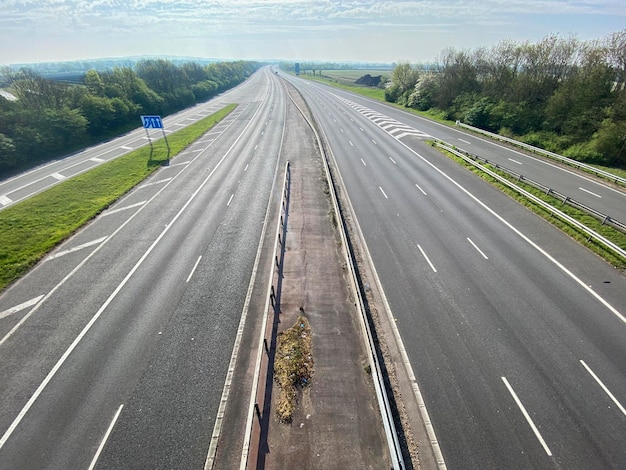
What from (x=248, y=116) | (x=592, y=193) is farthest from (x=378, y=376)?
(x=248, y=116)

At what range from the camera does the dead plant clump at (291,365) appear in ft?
35.0

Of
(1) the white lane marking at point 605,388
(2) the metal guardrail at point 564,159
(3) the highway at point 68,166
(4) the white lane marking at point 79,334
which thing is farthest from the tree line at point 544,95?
(3) the highway at point 68,166

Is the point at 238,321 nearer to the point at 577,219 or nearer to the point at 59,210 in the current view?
the point at 59,210

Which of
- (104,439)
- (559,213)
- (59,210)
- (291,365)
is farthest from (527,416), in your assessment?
(59,210)

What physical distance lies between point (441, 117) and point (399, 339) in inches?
2409

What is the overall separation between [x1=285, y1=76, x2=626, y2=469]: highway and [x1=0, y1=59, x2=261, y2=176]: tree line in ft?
144

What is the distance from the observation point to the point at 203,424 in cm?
1044

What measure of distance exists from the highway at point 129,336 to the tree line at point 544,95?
40998 mm

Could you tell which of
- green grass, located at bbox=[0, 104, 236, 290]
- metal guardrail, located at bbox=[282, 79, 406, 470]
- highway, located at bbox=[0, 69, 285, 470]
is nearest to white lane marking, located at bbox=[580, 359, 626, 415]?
metal guardrail, located at bbox=[282, 79, 406, 470]

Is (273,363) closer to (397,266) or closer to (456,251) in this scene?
(397,266)

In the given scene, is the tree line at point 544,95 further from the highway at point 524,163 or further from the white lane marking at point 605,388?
the white lane marking at point 605,388

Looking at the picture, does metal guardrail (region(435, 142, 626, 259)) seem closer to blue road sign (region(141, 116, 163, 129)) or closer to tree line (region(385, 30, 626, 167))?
tree line (region(385, 30, 626, 167))

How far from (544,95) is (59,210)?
215 ft

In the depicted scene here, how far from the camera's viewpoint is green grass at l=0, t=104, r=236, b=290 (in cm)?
2005
